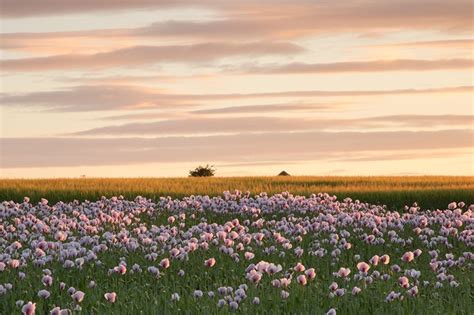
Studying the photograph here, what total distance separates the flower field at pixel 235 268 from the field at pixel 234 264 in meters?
0.03

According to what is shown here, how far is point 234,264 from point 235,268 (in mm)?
345

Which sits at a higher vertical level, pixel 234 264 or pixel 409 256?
pixel 409 256

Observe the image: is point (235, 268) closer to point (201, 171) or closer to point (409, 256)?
point (409, 256)

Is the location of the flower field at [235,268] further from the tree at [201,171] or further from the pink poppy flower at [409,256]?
the tree at [201,171]

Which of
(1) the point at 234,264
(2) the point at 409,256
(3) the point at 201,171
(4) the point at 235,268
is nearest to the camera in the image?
(2) the point at 409,256

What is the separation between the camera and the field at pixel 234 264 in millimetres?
9547

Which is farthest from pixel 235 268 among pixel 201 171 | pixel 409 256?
pixel 201 171

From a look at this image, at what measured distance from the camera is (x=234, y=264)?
1252cm

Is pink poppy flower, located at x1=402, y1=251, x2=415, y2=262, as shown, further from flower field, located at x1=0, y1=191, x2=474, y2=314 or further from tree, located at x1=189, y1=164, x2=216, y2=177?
tree, located at x1=189, y1=164, x2=216, y2=177

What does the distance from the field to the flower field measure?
0.03 meters

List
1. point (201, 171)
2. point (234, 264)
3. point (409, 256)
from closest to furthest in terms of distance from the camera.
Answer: point (409, 256) < point (234, 264) < point (201, 171)

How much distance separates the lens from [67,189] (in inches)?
1002

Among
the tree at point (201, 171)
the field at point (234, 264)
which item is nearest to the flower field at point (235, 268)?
the field at point (234, 264)

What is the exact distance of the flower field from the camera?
9500 millimetres
